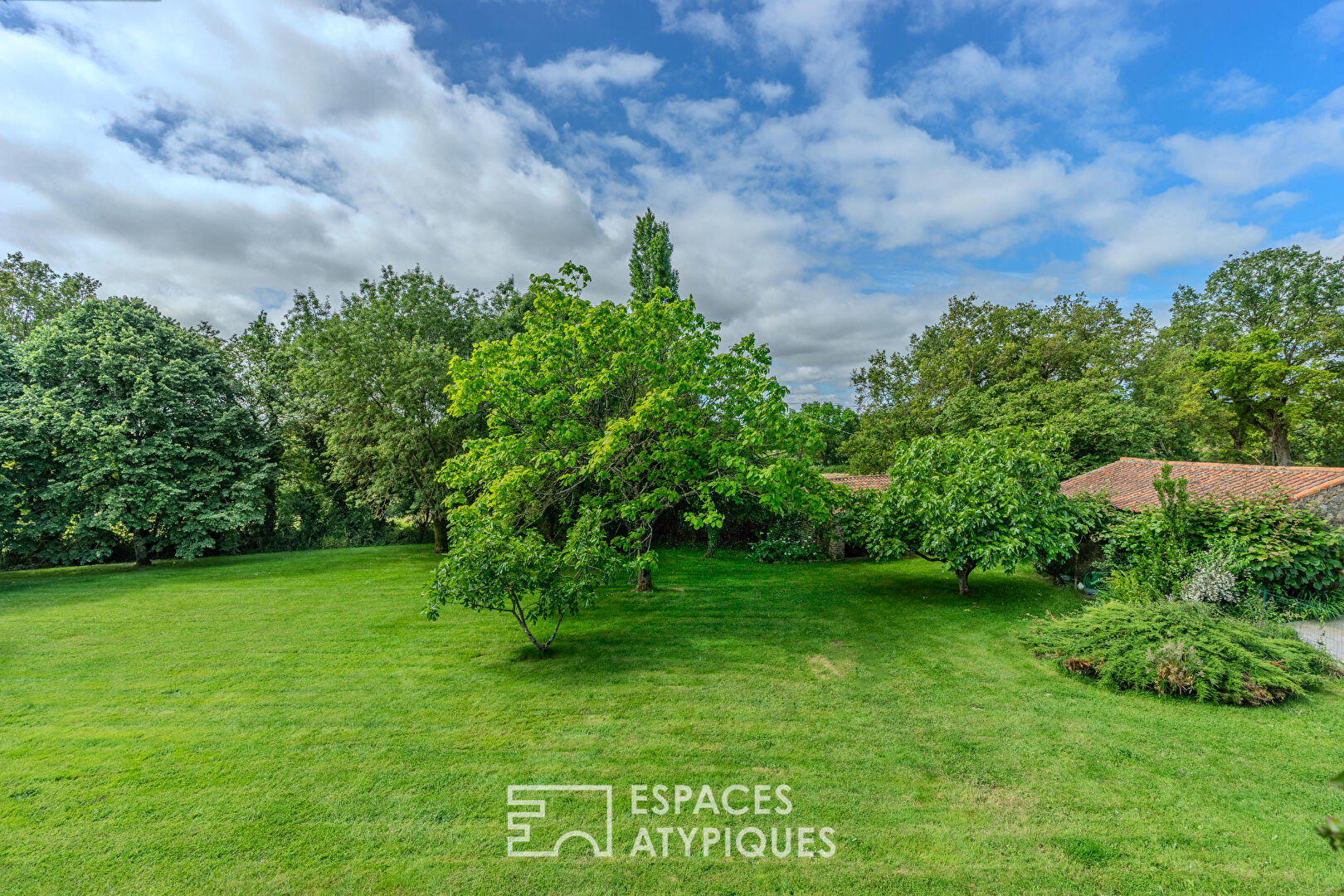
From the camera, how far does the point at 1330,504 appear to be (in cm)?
955

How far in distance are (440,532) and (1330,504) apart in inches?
956

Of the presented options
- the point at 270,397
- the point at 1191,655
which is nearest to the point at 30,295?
the point at 270,397

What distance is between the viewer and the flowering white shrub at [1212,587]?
8.51 metres

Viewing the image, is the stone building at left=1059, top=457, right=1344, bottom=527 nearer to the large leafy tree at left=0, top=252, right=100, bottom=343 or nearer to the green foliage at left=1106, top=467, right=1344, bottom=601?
the green foliage at left=1106, top=467, right=1344, bottom=601

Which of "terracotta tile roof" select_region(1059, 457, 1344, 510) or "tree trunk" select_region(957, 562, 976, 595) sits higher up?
"terracotta tile roof" select_region(1059, 457, 1344, 510)

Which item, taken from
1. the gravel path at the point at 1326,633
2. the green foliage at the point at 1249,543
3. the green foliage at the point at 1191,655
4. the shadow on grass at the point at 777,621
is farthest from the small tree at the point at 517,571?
the gravel path at the point at 1326,633

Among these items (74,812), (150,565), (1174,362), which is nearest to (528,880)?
(74,812)

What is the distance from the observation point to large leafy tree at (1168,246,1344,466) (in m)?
24.5

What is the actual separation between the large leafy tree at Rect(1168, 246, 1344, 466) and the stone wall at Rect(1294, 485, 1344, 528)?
21.8 metres

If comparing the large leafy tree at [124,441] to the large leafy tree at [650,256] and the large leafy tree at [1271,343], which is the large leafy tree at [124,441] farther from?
the large leafy tree at [1271,343]

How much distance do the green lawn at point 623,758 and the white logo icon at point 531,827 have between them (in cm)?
10

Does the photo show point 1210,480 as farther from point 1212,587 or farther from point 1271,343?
point 1271,343

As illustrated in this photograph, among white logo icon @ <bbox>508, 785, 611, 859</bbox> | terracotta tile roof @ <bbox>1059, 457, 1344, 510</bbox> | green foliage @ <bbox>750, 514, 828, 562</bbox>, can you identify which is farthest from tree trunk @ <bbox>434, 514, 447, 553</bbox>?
terracotta tile roof @ <bbox>1059, 457, 1344, 510</bbox>

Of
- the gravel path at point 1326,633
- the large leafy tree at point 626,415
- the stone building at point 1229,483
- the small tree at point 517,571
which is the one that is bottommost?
the gravel path at point 1326,633
